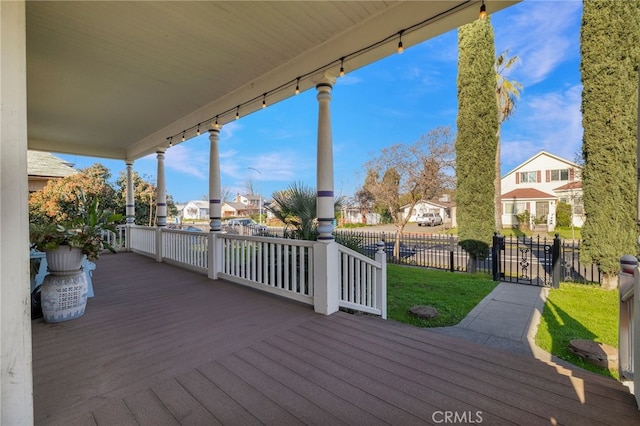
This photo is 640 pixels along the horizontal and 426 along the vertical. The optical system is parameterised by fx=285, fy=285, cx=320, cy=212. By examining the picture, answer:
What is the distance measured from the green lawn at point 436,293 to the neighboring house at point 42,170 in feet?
37.6

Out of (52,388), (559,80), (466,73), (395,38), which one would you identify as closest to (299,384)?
(52,388)

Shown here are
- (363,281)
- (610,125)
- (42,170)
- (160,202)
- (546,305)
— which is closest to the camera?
(363,281)

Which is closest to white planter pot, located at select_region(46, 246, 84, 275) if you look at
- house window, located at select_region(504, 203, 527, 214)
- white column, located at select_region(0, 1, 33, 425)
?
white column, located at select_region(0, 1, 33, 425)

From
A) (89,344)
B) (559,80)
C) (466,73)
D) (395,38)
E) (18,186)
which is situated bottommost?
(89,344)

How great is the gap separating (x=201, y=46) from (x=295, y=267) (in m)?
2.71

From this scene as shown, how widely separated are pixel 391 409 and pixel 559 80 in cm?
1790

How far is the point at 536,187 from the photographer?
2292 centimetres

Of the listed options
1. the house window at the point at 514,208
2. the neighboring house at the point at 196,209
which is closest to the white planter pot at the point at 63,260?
the house window at the point at 514,208

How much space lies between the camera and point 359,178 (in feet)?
49.9

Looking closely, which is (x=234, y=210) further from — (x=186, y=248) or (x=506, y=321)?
(x=506, y=321)

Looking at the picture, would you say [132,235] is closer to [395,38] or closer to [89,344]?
[89,344]

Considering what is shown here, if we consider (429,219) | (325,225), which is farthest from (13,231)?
(429,219)

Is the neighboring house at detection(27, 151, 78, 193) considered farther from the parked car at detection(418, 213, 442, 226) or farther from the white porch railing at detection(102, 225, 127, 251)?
the parked car at detection(418, 213, 442, 226)

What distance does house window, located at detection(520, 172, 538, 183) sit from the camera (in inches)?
909
